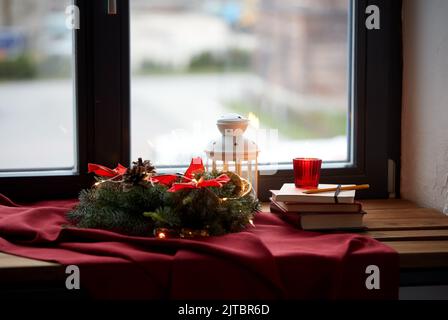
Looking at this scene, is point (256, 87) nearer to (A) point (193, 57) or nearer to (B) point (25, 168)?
(A) point (193, 57)

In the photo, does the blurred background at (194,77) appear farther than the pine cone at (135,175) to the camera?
Yes

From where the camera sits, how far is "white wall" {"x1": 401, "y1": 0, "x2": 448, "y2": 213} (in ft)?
6.25

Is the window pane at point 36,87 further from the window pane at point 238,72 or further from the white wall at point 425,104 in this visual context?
the white wall at point 425,104

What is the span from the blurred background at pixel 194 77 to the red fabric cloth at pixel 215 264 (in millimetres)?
497

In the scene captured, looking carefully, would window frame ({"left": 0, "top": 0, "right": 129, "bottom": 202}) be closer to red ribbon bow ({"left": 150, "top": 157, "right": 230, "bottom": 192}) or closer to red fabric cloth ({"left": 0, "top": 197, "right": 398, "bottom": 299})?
red ribbon bow ({"left": 150, "top": 157, "right": 230, "bottom": 192})

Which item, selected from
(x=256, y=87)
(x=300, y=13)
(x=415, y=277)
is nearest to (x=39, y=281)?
(x=415, y=277)

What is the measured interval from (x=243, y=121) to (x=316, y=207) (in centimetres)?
29

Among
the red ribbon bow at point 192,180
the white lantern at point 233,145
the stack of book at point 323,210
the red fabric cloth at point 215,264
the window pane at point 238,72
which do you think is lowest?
the red fabric cloth at point 215,264

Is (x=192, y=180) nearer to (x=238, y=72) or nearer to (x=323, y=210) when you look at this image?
(x=323, y=210)

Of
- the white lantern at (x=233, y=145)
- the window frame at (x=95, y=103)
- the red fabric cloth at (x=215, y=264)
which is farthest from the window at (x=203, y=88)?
the red fabric cloth at (x=215, y=264)

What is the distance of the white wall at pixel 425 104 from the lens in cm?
191

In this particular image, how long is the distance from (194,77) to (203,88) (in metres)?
0.04

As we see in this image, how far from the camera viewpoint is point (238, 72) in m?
2.04

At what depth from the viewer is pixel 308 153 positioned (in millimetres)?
2105
